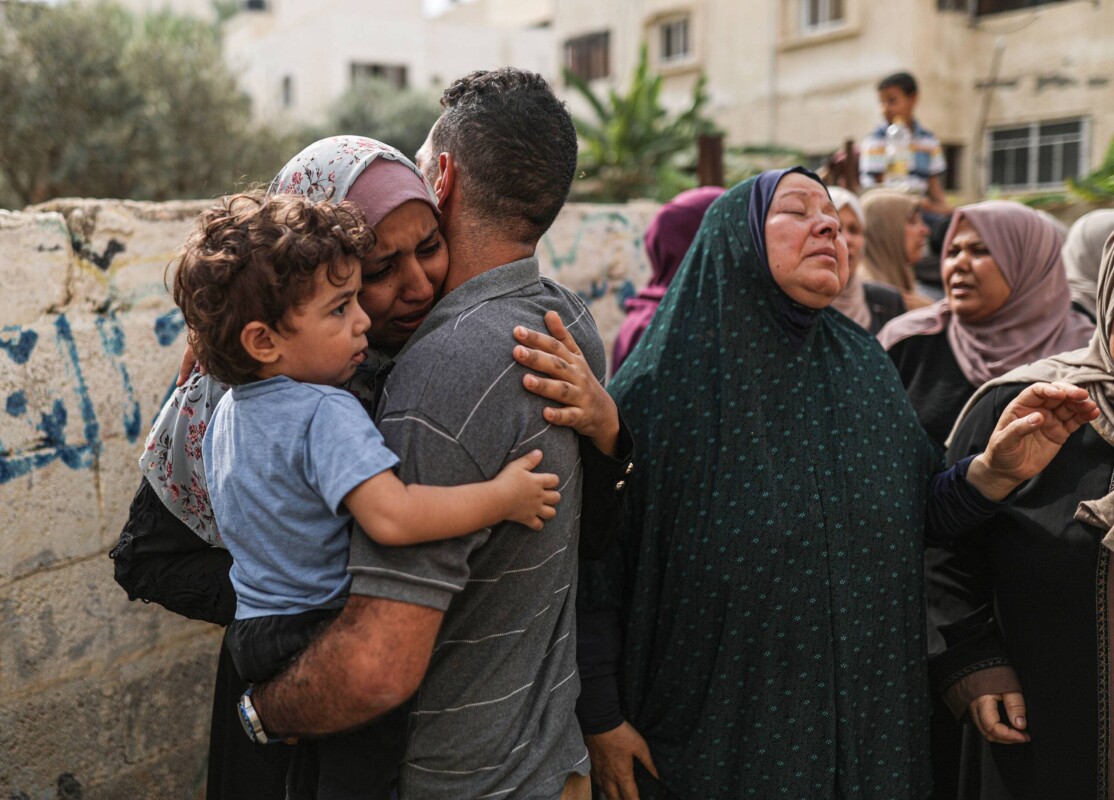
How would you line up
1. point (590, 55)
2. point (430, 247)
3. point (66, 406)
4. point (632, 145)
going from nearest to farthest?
point (430, 247) < point (66, 406) < point (632, 145) < point (590, 55)

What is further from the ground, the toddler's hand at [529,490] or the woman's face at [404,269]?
the woman's face at [404,269]

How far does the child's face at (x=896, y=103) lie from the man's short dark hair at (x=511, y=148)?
20.5 feet

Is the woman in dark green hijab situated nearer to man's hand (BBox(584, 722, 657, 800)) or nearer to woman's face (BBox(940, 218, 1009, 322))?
man's hand (BBox(584, 722, 657, 800))

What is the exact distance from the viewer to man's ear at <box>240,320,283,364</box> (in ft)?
4.37

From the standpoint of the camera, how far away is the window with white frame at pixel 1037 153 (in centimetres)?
1308

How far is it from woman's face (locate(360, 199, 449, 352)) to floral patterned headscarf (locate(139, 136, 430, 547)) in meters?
0.03

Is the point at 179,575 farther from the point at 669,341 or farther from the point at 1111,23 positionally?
the point at 1111,23

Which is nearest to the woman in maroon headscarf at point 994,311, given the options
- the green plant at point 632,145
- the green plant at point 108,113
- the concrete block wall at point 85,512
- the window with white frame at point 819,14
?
the concrete block wall at point 85,512

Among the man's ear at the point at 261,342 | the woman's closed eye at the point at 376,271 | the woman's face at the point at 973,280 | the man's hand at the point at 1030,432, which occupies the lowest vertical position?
the man's hand at the point at 1030,432

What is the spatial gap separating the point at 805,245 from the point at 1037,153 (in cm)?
1373

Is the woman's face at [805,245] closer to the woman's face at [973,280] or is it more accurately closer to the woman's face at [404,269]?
the woman's face at [404,269]

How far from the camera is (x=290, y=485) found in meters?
1.31

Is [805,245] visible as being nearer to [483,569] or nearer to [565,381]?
[565,381]

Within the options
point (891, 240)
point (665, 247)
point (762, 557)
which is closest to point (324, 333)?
point (762, 557)
